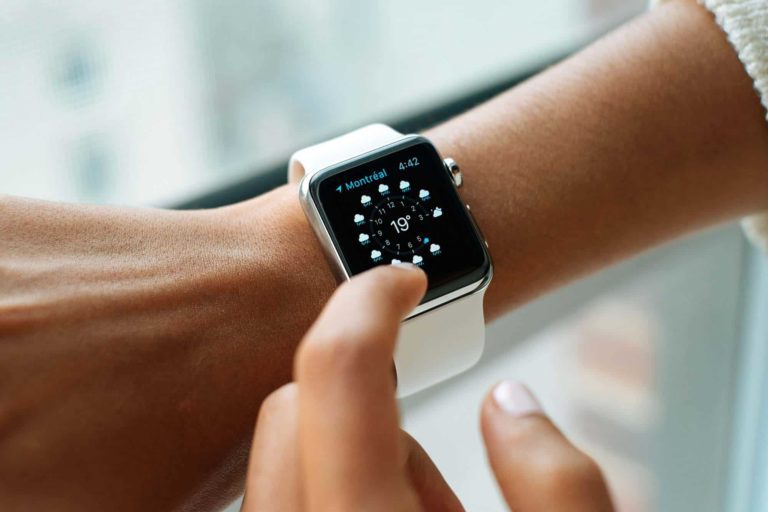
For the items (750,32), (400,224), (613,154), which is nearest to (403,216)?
(400,224)

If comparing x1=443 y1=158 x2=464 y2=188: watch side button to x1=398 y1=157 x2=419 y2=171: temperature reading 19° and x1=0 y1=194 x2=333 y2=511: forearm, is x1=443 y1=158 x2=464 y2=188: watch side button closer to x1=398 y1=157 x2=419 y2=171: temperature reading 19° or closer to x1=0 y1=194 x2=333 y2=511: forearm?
x1=398 y1=157 x2=419 y2=171: temperature reading 19°

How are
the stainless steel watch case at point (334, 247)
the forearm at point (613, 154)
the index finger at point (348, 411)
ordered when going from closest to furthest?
1. the index finger at point (348, 411)
2. the stainless steel watch case at point (334, 247)
3. the forearm at point (613, 154)

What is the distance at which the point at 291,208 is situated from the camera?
0.78m

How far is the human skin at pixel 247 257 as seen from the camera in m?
0.62

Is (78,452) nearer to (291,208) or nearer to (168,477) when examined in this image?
(168,477)

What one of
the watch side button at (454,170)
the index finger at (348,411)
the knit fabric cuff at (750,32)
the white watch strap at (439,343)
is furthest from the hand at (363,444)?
the knit fabric cuff at (750,32)

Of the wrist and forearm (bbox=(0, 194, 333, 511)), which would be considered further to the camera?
the wrist

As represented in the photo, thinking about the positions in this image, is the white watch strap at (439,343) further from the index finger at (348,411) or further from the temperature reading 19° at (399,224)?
the index finger at (348,411)

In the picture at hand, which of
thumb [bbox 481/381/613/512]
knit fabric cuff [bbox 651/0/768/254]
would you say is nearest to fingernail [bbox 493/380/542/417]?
thumb [bbox 481/381/613/512]

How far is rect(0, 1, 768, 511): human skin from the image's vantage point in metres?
0.62

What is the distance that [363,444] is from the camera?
428mm

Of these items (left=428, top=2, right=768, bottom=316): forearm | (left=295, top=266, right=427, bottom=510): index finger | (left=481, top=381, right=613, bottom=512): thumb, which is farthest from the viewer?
(left=428, top=2, right=768, bottom=316): forearm

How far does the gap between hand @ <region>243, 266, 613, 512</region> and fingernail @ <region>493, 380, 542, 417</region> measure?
3cm

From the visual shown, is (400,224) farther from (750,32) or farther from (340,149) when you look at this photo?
(750,32)
